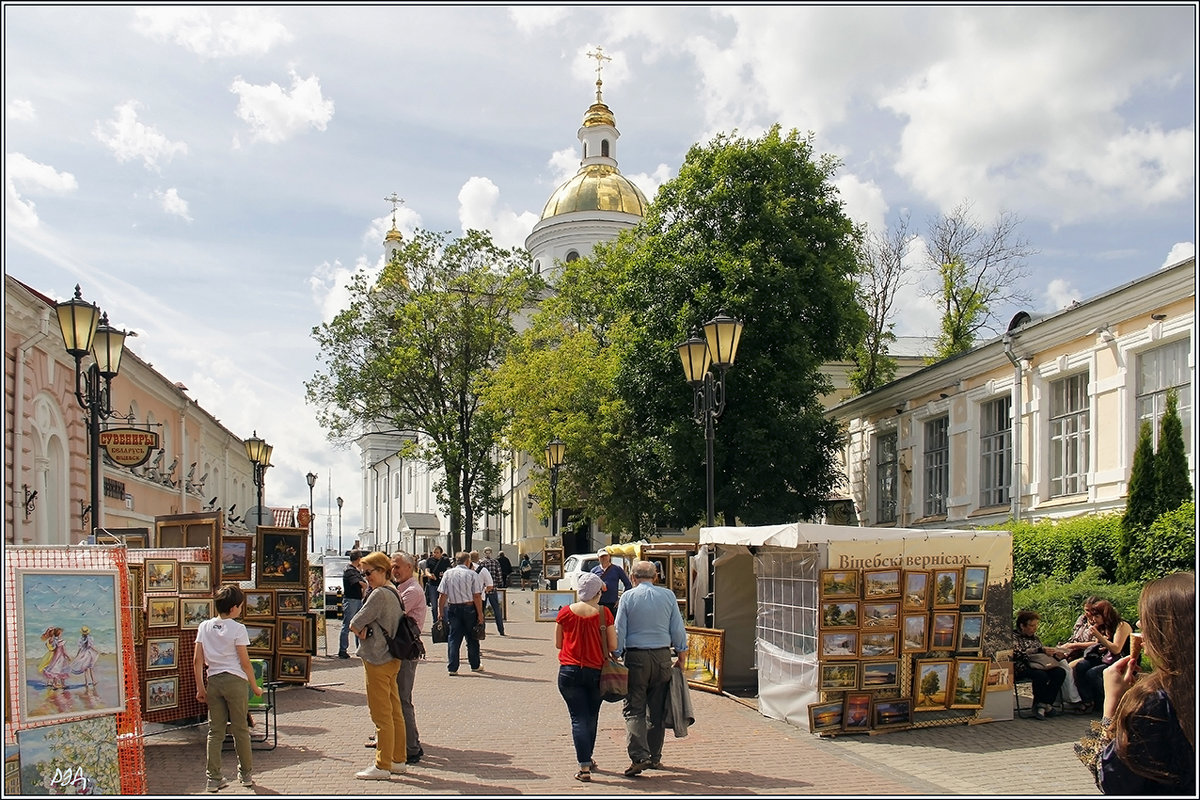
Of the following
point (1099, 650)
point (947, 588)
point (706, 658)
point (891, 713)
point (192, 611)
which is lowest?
point (706, 658)

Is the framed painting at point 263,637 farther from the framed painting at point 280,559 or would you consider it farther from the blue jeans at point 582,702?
the blue jeans at point 582,702

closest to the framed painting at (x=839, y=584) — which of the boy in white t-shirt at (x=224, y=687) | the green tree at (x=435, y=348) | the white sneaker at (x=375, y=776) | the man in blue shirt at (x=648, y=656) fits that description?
the man in blue shirt at (x=648, y=656)

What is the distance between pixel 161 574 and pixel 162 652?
749mm

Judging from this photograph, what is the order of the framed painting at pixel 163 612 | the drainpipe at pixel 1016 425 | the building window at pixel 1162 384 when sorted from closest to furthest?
the framed painting at pixel 163 612 < the building window at pixel 1162 384 < the drainpipe at pixel 1016 425

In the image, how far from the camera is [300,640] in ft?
45.4

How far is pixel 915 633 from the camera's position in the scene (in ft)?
37.5

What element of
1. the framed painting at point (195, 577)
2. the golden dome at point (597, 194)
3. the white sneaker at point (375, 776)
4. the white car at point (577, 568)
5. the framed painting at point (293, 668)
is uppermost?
the golden dome at point (597, 194)

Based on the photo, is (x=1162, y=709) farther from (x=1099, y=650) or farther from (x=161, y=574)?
(x=161, y=574)

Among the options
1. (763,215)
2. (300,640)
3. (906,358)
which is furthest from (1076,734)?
(906,358)

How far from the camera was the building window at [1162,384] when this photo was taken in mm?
17125

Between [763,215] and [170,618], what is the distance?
65.0 ft

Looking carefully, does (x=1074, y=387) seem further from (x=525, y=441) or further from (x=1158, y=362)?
(x=525, y=441)

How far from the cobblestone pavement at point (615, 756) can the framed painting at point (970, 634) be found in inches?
31.3

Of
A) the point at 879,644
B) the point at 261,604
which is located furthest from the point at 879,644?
the point at 261,604
